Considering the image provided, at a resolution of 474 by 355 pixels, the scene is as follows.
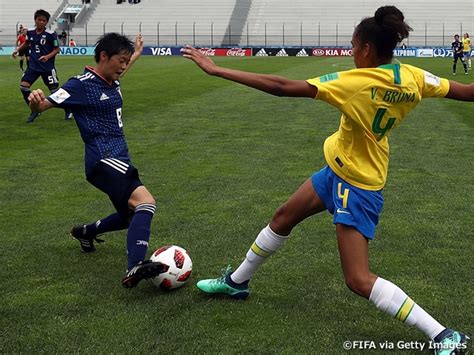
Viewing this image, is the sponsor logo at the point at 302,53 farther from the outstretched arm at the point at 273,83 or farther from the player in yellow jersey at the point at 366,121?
the outstretched arm at the point at 273,83

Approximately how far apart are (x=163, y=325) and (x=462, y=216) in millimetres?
3869

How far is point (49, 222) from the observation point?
630cm

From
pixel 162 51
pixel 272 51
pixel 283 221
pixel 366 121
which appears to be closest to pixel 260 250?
pixel 283 221

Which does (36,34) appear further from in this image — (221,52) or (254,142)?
(221,52)

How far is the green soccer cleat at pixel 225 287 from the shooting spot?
4285 mm

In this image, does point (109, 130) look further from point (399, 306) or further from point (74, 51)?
point (74, 51)

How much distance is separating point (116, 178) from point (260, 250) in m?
1.27

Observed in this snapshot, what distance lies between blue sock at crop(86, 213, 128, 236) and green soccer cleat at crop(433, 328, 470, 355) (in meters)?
2.73

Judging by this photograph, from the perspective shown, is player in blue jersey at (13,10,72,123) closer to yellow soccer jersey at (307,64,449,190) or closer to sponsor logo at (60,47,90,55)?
yellow soccer jersey at (307,64,449,190)

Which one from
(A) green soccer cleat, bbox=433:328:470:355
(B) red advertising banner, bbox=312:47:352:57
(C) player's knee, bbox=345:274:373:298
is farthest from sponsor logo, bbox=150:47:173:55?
(A) green soccer cleat, bbox=433:328:470:355

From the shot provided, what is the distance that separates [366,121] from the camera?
3463 mm

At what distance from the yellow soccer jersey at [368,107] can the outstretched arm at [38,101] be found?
6.75 feet

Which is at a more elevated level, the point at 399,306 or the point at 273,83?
the point at 273,83

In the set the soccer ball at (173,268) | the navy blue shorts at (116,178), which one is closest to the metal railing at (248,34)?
the navy blue shorts at (116,178)
